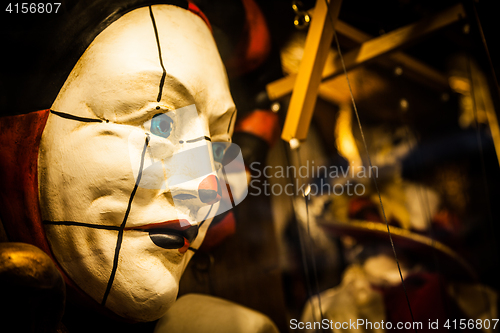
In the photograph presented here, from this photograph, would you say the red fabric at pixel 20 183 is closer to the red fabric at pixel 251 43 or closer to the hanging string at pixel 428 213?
the red fabric at pixel 251 43

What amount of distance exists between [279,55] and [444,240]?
94 cm

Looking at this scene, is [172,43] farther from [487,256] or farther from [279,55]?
[487,256]

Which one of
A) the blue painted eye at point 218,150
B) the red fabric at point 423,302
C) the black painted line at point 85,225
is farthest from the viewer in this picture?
the red fabric at point 423,302

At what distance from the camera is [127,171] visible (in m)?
0.56

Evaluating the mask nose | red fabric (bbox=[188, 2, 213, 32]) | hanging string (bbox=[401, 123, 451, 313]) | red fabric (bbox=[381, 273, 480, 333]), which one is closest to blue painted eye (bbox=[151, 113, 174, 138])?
the mask nose

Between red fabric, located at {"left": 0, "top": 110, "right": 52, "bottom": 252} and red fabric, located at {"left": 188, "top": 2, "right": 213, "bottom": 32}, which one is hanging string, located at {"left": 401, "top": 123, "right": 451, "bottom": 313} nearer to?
red fabric, located at {"left": 188, "top": 2, "right": 213, "bottom": 32}

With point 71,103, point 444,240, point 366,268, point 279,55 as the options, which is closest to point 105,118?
point 71,103

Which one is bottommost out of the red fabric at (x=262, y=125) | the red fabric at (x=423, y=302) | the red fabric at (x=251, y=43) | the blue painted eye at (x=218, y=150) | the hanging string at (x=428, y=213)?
the red fabric at (x=423, y=302)

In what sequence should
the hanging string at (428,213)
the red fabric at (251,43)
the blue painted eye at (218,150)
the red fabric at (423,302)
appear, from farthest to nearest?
the hanging string at (428,213) < the red fabric at (423,302) < the red fabric at (251,43) < the blue painted eye at (218,150)

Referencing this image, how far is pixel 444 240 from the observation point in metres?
1.33

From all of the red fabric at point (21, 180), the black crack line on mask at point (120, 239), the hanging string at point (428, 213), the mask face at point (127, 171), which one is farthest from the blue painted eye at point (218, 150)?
the hanging string at point (428, 213)

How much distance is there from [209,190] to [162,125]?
0.14 metres

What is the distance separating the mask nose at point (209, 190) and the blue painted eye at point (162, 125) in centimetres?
10

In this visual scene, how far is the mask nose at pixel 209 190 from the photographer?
614 millimetres
